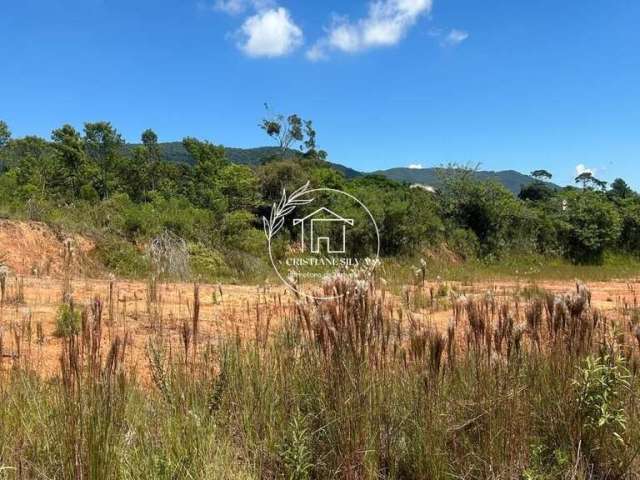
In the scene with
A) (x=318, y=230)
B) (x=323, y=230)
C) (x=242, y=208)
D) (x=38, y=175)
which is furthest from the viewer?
(x=38, y=175)

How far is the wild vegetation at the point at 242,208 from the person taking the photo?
1434 centimetres

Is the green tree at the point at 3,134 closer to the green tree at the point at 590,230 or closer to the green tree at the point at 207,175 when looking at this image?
the green tree at the point at 207,175

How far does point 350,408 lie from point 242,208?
1800cm

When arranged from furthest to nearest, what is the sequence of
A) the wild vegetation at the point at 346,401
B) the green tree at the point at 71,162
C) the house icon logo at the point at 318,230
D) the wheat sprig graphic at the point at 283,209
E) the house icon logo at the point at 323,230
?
the green tree at the point at 71,162
the house icon logo at the point at 323,230
the house icon logo at the point at 318,230
the wheat sprig graphic at the point at 283,209
the wild vegetation at the point at 346,401

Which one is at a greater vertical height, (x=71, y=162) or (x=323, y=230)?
(x=71, y=162)

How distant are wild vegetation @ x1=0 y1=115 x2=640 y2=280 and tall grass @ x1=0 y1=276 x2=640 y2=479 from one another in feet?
33.4

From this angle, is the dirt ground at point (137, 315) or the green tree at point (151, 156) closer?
the dirt ground at point (137, 315)

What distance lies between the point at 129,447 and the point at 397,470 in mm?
1198

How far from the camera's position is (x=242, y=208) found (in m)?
19.8

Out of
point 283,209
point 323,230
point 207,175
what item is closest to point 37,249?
point 283,209

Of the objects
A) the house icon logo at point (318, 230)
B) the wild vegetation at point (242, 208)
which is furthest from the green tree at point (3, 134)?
the house icon logo at point (318, 230)

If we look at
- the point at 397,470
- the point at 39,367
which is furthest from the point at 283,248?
the point at 397,470

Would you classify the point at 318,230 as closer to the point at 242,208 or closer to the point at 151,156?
the point at 242,208

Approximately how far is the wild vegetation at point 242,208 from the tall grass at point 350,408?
33.4ft
